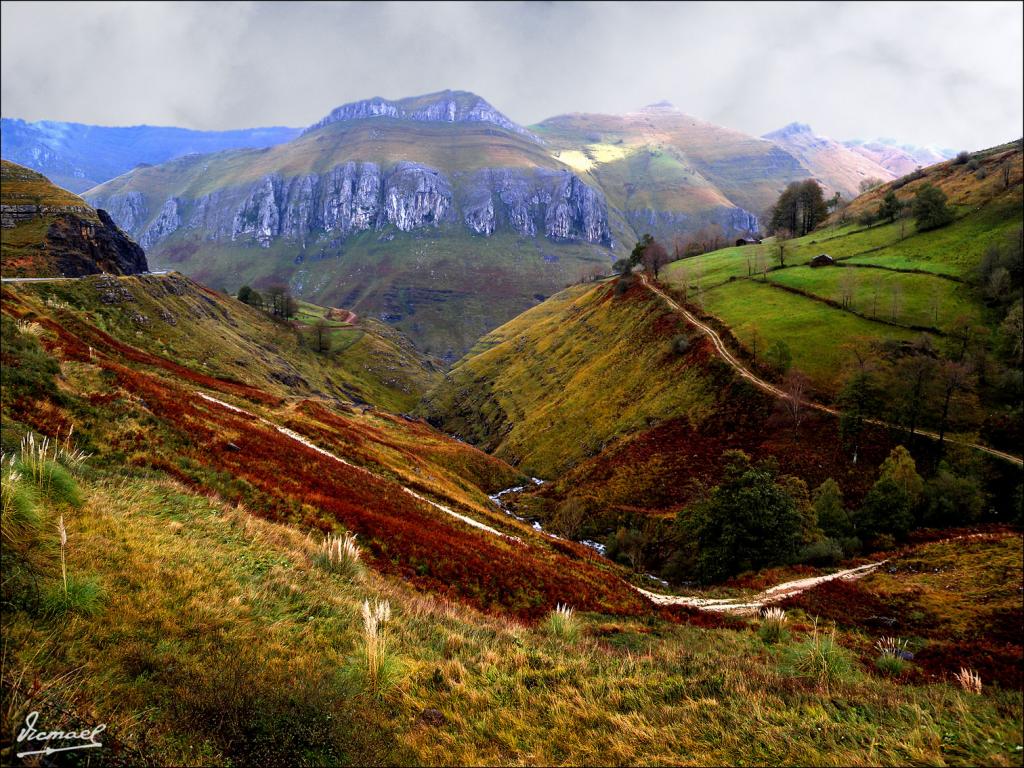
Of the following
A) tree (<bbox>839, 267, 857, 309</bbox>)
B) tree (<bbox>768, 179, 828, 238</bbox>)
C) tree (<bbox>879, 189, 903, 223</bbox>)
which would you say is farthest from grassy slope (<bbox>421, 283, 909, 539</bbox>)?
tree (<bbox>768, 179, 828, 238</bbox>)

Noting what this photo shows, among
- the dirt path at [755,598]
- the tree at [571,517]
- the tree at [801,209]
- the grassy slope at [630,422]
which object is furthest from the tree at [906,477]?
the tree at [801,209]

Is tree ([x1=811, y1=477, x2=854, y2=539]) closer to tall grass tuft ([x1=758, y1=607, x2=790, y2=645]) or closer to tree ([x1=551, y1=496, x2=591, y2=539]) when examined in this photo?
tree ([x1=551, y1=496, x2=591, y2=539])

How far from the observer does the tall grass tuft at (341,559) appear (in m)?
11.0

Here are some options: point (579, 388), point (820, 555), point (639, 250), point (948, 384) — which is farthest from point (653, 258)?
point (820, 555)

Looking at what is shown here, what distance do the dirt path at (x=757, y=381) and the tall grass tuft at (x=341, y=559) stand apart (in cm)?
5799

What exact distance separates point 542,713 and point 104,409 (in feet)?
59.6

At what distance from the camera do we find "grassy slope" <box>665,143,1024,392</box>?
6244cm

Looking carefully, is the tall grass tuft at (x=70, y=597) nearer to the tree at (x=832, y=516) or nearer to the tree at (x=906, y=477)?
the tree at (x=832, y=516)

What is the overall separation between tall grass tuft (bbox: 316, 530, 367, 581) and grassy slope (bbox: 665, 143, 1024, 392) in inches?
2487

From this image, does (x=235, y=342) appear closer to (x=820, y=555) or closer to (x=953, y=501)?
(x=820, y=555)

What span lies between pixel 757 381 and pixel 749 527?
34710 millimetres

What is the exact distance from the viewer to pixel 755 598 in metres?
24.2

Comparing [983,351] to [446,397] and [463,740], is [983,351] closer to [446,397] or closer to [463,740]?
[463,740]

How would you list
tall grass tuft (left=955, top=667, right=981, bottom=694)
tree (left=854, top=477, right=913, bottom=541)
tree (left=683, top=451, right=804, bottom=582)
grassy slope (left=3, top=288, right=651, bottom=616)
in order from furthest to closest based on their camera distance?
tree (left=854, top=477, right=913, bottom=541) → tree (left=683, top=451, right=804, bottom=582) → grassy slope (left=3, top=288, right=651, bottom=616) → tall grass tuft (left=955, top=667, right=981, bottom=694)
